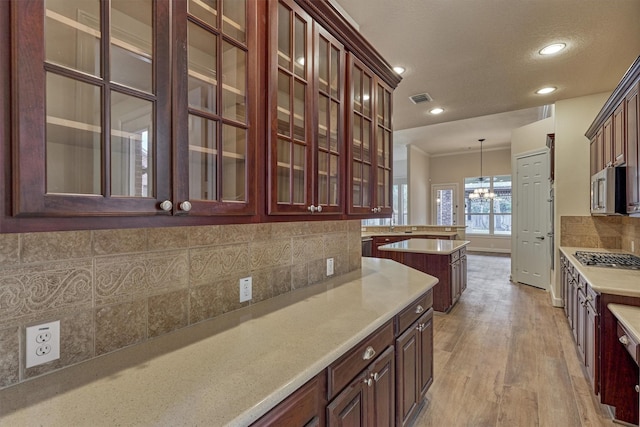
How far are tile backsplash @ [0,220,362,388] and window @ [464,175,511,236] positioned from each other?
10238 millimetres

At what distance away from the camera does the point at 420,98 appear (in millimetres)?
4117

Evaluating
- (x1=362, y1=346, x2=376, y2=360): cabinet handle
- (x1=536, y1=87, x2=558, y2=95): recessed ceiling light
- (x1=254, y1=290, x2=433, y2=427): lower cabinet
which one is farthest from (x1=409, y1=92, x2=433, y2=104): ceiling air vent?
(x1=362, y1=346, x2=376, y2=360): cabinet handle

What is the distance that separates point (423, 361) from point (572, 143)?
3926 millimetres

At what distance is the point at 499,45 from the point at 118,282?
11.0ft

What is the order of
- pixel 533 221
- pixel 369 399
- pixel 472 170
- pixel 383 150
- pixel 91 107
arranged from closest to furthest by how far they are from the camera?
pixel 91 107, pixel 369 399, pixel 383 150, pixel 533 221, pixel 472 170

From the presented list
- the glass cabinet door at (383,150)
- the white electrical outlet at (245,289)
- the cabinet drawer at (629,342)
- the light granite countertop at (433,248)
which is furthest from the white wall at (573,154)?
the white electrical outlet at (245,289)

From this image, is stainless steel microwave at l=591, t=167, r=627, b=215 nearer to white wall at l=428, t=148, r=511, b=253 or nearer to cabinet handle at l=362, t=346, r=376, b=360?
cabinet handle at l=362, t=346, r=376, b=360

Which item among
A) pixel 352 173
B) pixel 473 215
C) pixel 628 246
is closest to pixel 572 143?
pixel 628 246

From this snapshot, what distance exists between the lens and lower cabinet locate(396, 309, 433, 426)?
1.73 m

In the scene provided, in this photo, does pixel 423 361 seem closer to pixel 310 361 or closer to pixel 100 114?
pixel 310 361

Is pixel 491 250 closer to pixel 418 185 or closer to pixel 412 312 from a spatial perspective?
pixel 418 185

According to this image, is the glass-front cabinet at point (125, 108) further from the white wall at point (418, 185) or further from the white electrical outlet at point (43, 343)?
the white wall at point (418, 185)

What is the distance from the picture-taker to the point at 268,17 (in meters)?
1.30

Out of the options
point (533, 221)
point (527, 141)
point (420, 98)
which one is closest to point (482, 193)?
point (527, 141)
